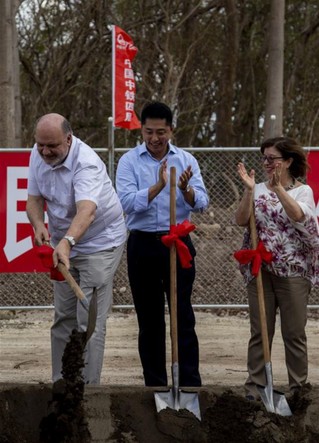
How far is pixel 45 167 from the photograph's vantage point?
6.93m

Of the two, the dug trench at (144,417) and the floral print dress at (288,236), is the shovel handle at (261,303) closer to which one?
the floral print dress at (288,236)

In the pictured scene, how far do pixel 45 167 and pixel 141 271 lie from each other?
102cm

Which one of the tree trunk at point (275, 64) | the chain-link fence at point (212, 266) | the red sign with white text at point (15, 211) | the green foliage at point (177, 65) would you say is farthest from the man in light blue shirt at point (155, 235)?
the green foliage at point (177, 65)

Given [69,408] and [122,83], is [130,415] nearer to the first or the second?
[69,408]

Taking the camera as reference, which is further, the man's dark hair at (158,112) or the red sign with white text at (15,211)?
the red sign with white text at (15,211)

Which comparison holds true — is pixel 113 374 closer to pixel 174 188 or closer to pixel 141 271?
pixel 141 271

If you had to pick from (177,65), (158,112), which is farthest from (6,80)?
(158,112)

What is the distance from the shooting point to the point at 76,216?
6.57 metres

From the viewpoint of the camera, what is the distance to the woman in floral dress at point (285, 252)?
7168mm

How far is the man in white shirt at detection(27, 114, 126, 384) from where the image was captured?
668cm

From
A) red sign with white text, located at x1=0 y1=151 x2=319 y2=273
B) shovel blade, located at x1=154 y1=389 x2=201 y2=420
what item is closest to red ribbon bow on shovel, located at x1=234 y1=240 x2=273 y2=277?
shovel blade, located at x1=154 y1=389 x2=201 y2=420

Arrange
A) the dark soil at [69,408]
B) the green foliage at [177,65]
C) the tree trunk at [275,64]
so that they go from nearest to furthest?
1. the dark soil at [69,408]
2. the tree trunk at [275,64]
3. the green foliage at [177,65]

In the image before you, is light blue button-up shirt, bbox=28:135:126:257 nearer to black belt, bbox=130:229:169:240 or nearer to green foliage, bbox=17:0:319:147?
black belt, bbox=130:229:169:240

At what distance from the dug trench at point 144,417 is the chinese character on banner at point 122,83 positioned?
912 cm
